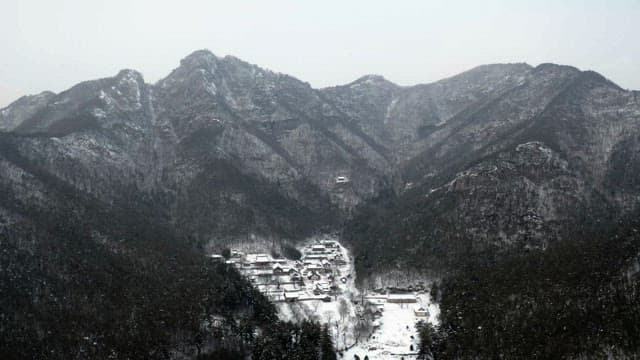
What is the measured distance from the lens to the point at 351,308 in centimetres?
16825

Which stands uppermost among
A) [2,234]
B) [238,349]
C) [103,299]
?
[2,234]

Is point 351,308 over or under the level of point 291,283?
under

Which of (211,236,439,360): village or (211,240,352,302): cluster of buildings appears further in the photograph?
(211,240,352,302): cluster of buildings

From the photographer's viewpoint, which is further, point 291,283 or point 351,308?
point 291,283

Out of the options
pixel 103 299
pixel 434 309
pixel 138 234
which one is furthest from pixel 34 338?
pixel 434 309

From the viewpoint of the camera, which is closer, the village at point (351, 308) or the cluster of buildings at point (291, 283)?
the village at point (351, 308)

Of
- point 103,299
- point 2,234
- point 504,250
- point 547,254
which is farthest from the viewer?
point 504,250

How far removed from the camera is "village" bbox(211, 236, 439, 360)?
146m

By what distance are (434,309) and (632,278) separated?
160 feet

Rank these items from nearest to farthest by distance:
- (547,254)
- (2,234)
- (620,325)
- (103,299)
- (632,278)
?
(620,325)
(632,278)
(103,299)
(2,234)
(547,254)

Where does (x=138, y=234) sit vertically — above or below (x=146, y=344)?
above

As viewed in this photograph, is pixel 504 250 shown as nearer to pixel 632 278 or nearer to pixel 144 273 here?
pixel 632 278

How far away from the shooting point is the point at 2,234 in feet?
513

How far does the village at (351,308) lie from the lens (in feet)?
477
